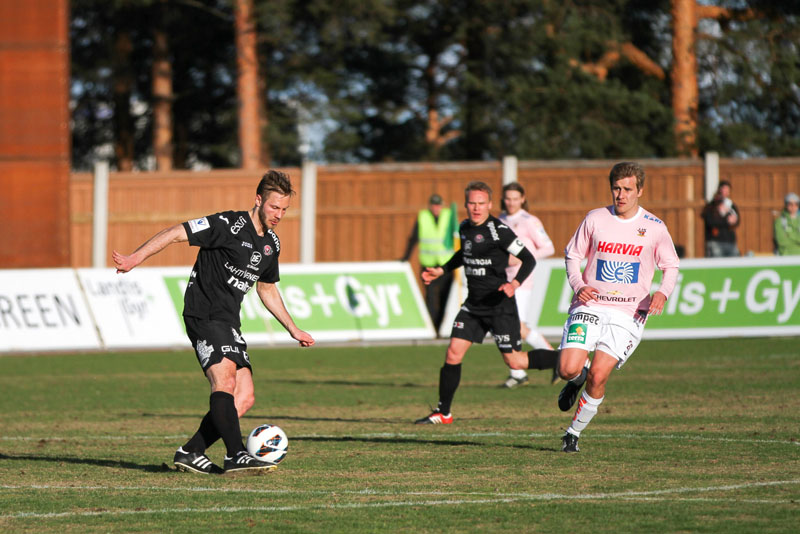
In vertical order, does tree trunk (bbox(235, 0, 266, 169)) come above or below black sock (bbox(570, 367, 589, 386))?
above

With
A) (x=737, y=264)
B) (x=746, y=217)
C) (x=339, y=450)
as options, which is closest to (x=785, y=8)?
(x=746, y=217)

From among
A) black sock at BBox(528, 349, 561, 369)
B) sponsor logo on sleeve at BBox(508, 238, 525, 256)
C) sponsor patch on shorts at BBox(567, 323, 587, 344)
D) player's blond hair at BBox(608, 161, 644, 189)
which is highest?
player's blond hair at BBox(608, 161, 644, 189)

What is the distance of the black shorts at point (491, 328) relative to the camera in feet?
37.8

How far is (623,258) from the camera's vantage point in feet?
28.7

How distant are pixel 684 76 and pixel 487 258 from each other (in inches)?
816

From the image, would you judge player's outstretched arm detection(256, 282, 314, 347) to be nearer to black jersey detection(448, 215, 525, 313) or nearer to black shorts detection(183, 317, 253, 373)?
black shorts detection(183, 317, 253, 373)

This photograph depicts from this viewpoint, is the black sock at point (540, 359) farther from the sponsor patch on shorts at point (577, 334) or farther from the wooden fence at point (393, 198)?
the wooden fence at point (393, 198)

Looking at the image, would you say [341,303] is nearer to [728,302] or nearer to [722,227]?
[728,302]

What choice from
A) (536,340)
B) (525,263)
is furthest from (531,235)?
(525,263)

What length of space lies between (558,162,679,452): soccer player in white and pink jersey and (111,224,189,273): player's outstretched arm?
8.96 feet

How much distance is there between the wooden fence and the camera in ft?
83.9

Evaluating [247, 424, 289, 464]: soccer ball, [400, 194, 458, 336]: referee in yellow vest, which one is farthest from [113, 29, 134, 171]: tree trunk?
[247, 424, 289, 464]: soccer ball

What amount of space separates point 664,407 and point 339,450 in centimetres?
388

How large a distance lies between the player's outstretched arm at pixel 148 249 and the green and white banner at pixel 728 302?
40.0 feet
